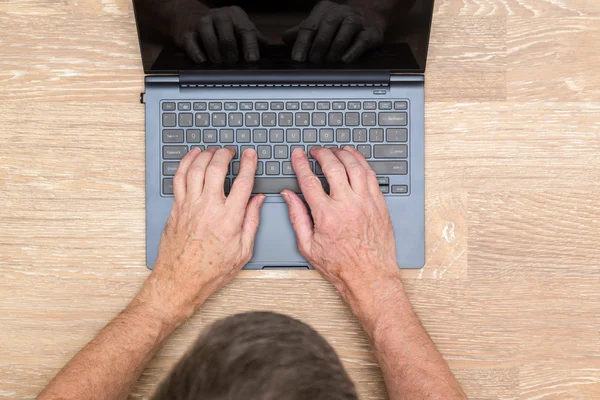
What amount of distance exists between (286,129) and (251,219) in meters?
0.16

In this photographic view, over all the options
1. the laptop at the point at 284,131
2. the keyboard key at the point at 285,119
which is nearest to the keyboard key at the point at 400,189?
the laptop at the point at 284,131

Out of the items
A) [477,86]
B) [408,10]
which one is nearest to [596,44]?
[477,86]

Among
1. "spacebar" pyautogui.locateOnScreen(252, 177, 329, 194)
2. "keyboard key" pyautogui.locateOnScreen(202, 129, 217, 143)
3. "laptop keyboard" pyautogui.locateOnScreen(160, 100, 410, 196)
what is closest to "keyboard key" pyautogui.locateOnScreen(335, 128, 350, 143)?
"laptop keyboard" pyautogui.locateOnScreen(160, 100, 410, 196)

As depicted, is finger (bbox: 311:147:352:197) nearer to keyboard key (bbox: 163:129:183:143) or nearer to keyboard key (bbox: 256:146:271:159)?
keyboard key (bbox: 256:146:271:159)

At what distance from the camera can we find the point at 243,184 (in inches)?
34.6

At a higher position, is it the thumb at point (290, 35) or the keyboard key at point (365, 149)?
the thumb at point (290, 35)

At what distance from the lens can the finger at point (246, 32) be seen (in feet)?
2.69

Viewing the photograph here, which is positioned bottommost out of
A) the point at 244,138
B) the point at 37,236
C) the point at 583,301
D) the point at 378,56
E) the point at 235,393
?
the point at 235,393

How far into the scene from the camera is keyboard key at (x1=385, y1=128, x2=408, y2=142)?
900 mm

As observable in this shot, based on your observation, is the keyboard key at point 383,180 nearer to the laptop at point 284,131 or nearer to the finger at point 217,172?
the laptop at point 284,131

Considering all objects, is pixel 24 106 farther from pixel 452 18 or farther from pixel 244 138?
pixel 452 18

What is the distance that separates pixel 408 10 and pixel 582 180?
1.39 ft

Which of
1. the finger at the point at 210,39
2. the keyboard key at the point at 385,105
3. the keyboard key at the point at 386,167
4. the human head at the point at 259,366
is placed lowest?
the human head at the point at 259,366

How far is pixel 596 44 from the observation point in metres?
0.93
